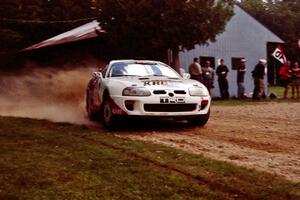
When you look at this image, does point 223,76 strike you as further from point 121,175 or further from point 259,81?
point 121,175

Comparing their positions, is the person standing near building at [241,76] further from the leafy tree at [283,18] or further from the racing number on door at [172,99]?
the leafy tree at [283,18]

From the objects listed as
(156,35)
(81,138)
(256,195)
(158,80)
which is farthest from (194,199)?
(156,35)

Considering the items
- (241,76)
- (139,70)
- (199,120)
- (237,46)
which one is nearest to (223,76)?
(241,76)

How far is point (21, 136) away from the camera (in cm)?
783

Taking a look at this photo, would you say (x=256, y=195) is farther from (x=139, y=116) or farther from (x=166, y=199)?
(x=139, y=116)

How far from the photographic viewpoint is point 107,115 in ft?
29.6

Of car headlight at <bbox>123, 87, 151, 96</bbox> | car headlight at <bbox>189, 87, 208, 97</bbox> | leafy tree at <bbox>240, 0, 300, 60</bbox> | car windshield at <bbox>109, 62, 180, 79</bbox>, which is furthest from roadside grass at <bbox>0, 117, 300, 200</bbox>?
leafy tree at <bbox>240, 0, 300, 60</bbox>

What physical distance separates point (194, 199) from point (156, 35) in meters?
15.9

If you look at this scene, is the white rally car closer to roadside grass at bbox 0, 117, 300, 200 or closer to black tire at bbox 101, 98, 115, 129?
black tire at bbox 101, 98, 115, 129

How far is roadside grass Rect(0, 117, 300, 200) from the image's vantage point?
4.45 meters

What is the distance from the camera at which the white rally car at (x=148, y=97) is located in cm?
861

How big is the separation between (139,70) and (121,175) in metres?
5.18

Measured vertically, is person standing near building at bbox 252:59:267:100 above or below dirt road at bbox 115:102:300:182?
above

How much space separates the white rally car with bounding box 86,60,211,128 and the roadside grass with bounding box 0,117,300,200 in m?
1.56
